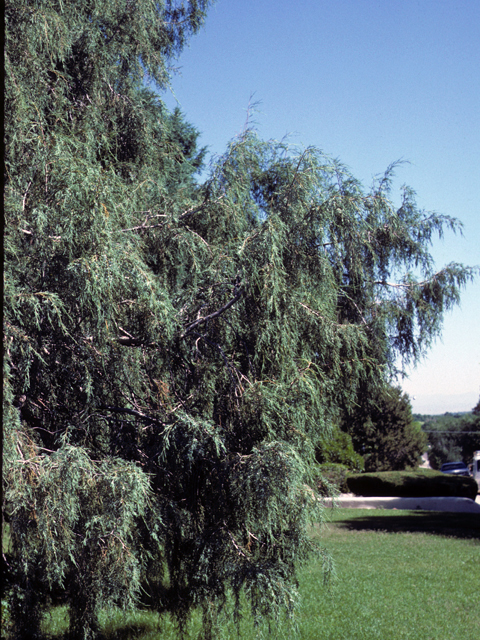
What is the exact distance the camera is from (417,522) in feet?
53.1

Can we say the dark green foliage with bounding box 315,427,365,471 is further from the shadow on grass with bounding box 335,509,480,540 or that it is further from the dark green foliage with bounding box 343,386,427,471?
the dark green foliage with bounding box 343,386,427,471

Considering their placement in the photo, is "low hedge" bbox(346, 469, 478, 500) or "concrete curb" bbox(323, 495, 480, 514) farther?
"low hedge" bbox(346, 469, 478, 500)

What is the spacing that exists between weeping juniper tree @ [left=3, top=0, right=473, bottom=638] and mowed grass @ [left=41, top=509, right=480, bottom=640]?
2.05ft

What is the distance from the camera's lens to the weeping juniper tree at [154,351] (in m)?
3.74

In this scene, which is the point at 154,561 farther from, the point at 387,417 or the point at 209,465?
the point at 387,417

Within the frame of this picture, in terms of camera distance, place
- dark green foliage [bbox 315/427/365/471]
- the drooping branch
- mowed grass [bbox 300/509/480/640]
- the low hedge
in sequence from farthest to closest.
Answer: the low hedge, dark green foliage [bbox 315/427/365/471], mowed grass [bbox 300/509/480/640], the drooping branch

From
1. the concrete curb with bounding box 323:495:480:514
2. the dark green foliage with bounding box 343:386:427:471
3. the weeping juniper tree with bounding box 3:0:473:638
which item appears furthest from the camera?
the dark green foliage with bounding box 343:386:427:471

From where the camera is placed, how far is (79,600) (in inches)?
165

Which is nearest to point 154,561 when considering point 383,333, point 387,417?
point 383,333

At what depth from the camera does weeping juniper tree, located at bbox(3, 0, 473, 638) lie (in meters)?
3.74

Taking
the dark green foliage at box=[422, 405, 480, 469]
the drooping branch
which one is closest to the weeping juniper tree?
the drooping branch

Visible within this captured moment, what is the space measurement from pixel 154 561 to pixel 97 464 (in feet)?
3.07

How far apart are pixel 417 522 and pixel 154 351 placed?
13.7 m

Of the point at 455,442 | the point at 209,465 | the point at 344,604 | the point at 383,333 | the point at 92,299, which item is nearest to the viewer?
the point at 92,299
